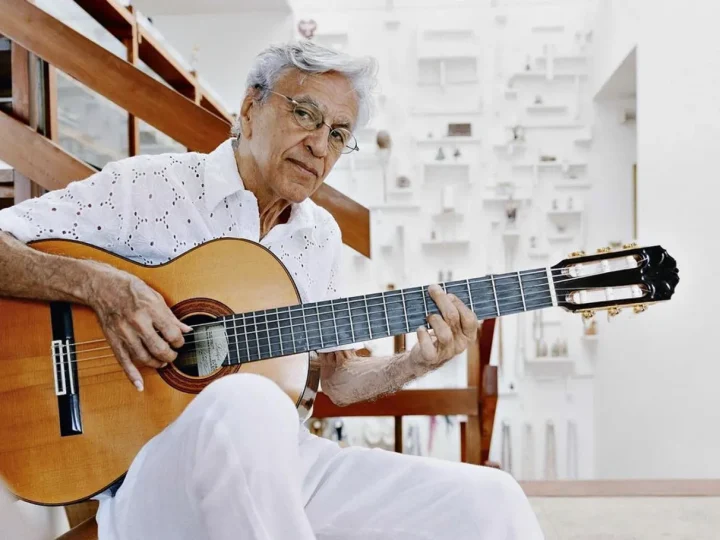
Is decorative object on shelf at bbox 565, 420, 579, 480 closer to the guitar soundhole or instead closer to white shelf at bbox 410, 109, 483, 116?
white shelf at bbox 410, 109, 483, 116

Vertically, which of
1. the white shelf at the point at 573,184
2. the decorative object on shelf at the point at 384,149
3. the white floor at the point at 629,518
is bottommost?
the white floor at the point at 629,518

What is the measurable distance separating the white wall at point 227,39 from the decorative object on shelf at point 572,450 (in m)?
3.72

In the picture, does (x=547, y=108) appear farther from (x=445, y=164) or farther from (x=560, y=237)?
(x=560, y=237)

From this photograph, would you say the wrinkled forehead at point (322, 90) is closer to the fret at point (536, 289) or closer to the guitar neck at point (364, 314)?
the guitar neck at point (364, 314)

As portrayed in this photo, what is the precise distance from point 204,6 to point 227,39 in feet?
1.01

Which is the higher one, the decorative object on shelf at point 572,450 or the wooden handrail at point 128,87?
the wooden handrail at point 128,87

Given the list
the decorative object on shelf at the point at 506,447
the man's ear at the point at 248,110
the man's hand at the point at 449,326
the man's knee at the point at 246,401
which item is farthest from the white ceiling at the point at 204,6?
the man's knee at the point at 246,401

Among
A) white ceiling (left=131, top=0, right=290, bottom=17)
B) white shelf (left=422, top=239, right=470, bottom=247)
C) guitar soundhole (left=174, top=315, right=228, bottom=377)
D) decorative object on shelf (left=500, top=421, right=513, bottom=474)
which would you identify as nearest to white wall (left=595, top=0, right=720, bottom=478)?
decorative object on shelf (left=500, top=421, right=513, bottom=474)

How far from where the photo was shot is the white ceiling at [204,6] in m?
5.35

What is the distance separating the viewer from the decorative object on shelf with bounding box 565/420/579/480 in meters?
5.28

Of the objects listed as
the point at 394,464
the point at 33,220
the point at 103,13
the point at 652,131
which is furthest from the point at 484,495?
the point at 652,131

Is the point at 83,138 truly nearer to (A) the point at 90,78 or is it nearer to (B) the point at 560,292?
(A) the point at 90,78

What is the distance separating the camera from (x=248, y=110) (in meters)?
1.50

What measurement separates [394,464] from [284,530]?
16.3 inches
